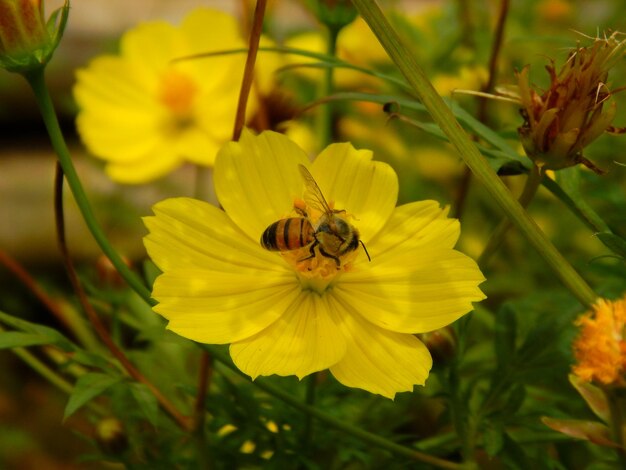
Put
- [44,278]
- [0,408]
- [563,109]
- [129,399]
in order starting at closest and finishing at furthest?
[563,109], [129,399], [0,408], [44,278]

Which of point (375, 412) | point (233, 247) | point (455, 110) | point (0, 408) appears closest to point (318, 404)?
point (375, 412)

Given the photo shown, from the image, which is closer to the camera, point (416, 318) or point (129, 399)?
point (416, 318)

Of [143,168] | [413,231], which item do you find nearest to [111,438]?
[413,231]

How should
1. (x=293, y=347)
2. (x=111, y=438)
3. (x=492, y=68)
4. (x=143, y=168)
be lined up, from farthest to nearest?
(x=143, y=168) < (x=492, y=68) < (x=111, y=438) < (x=293, y=347)

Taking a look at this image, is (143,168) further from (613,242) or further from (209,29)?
(613,242)

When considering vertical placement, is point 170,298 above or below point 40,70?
below

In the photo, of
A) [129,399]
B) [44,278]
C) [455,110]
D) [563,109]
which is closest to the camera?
[563,109]

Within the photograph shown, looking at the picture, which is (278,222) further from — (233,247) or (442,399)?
(442,399)

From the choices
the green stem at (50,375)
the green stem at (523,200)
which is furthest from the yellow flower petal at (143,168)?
the green stem at (523,200)
